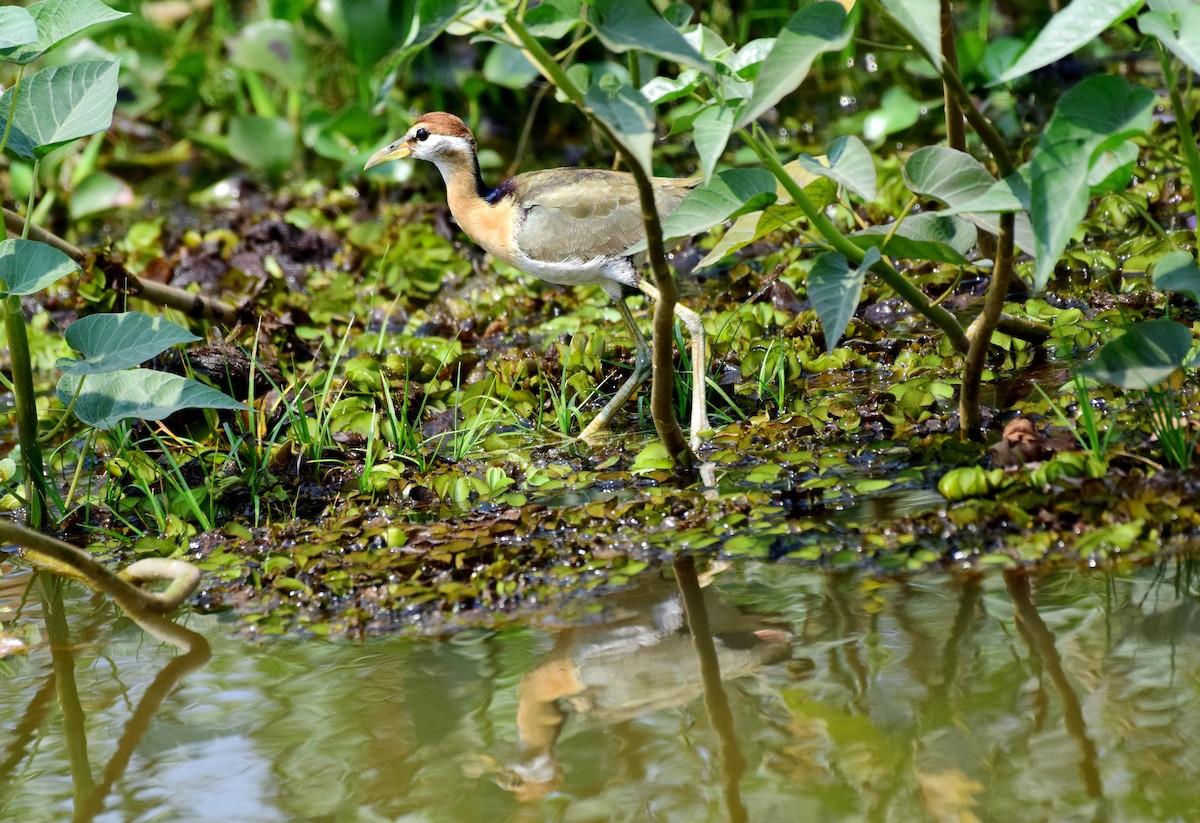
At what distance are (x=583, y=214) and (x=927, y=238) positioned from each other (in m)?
1.86

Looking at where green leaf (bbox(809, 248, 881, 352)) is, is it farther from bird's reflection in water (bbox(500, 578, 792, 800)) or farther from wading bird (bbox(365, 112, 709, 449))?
wading bird (bbox(365, 112, 709, 449))

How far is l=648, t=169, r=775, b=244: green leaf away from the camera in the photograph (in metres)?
2.94

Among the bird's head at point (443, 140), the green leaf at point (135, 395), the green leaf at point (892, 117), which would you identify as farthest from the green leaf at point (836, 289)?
the green leaf at point (892, 117)

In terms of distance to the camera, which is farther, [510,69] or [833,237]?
[510,69]

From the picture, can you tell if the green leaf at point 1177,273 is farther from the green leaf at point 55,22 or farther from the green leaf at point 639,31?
the green leaf at point 55,22

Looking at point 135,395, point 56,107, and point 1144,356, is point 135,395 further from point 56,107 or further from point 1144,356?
point 1144,356

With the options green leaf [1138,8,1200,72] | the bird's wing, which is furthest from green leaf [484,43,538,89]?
green leaf [1138,8,1200,72]

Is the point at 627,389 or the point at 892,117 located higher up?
the point at 892,117

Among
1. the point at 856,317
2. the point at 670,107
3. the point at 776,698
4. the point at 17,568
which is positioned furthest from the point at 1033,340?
the point at 670,107

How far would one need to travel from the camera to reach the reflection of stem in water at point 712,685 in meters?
2.37

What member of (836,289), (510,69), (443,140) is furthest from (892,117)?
(836,289)

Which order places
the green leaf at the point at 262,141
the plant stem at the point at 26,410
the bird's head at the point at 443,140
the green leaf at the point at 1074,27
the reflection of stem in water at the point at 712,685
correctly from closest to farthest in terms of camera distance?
the reflection of stem in water at the point at 712,685, the green leaf at the point at 1074,27, the plant stem at the point at 26,410, the bird's head at the point at 443,140, the green leaf at the point at 262,141

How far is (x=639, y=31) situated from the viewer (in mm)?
2666

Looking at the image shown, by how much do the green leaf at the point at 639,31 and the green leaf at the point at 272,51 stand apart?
529 cm
